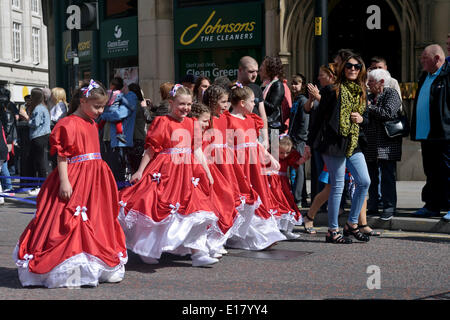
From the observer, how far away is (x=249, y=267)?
5.84m

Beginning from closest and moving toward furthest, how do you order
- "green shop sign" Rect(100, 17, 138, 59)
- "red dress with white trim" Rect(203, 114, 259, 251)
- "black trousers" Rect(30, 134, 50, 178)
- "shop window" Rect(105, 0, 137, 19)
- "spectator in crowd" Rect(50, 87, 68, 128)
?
"red dress with white trim" Rect(203, 114, 259, 251)
"black trousers" Rect(30, 134, 50, 178)
"spectator in crowd" Rect(50, 87, 68, 128)
"green shop sign" Rect(100, 17, 138, 59)
"shop window" Rect(105, 0, 137, 19)

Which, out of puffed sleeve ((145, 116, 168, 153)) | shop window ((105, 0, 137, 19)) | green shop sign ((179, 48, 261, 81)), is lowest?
puffed sleeve ((145, 116, 168, 153))

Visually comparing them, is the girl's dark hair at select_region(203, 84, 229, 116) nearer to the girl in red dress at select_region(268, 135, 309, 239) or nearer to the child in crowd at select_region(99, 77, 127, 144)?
the girl in red dress at select_region(268, 135, 309, 239)

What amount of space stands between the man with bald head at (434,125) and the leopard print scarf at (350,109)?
1602mm

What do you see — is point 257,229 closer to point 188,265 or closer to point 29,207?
point 188,265

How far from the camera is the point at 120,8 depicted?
56.9ft

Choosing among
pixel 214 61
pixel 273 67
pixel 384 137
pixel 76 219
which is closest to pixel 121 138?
pixel 273 67

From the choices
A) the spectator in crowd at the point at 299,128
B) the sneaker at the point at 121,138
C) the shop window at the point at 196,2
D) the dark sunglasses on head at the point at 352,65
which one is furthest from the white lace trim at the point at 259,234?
the shop window at the point at 196,2

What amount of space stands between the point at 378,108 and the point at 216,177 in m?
2.53

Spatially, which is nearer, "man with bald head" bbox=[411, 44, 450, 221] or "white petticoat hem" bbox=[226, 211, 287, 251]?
"white petticoat hem" bbox=[226, 211, 287, 251]

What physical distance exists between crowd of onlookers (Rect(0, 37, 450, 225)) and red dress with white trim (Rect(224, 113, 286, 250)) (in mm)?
275

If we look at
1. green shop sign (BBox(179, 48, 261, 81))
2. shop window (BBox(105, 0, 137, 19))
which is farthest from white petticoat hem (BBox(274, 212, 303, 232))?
shop window (BBox(105, 0, 137, 19))

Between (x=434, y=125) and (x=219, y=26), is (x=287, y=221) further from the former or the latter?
(x=219, y=26)

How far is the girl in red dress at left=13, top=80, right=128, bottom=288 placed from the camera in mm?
4992
